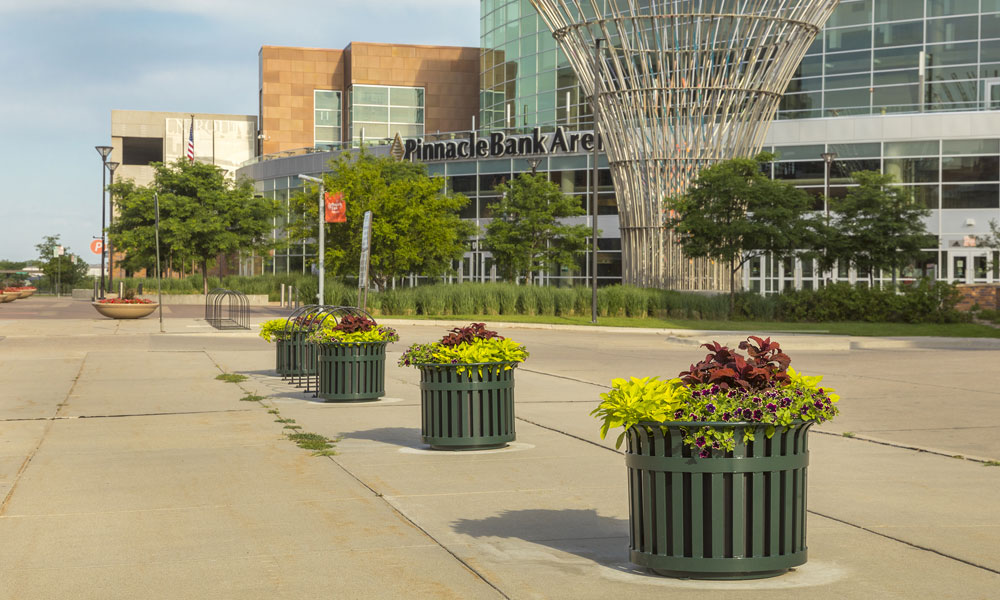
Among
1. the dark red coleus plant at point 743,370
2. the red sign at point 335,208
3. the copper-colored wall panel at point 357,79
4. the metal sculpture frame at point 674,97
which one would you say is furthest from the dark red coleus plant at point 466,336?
the copper-colored wall panel at point 357,79

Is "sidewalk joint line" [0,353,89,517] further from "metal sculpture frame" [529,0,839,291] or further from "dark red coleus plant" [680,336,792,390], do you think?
"metal sculpture frame" [529,0,839,291]

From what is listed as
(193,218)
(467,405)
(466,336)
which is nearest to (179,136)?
(193,218)

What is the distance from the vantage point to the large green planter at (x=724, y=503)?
5.54m

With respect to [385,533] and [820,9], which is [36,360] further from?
[820,9]

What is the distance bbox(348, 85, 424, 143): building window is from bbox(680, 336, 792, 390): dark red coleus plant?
80068mm

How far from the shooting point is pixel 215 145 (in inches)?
3979

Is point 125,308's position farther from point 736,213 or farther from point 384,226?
point 736,213

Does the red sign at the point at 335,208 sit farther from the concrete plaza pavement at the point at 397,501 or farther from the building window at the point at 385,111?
the building window at the point at 385,111

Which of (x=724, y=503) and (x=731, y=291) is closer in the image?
(x=724, y=503)

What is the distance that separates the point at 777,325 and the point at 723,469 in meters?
31.7

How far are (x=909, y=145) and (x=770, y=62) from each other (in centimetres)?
1654

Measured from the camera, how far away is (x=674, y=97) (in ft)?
124

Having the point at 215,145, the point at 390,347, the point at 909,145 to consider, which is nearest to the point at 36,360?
the point at 390,347

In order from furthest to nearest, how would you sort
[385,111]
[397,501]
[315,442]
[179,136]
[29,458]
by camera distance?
[179,136] < [385,111] < [315,442] < [29,458] < [397,501]
